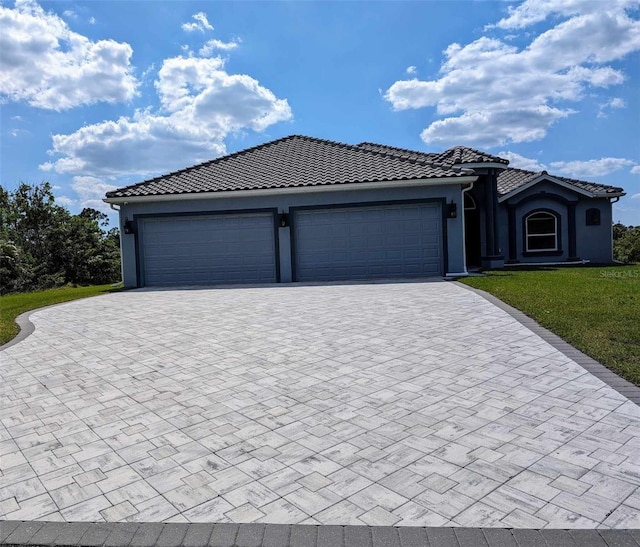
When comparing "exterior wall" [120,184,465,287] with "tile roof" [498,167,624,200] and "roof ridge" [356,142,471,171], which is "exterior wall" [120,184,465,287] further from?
"tile roof" [498,167,624,200]

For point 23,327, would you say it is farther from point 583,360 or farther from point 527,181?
point 527,181

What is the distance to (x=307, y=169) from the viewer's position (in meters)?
16.7

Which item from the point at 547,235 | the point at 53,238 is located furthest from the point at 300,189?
the point at 53,238

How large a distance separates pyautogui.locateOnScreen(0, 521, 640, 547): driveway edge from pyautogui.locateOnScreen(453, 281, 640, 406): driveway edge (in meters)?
2.27

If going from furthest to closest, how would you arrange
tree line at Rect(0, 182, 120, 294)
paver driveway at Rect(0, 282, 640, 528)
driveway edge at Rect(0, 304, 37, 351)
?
tree line at Rect(0, 182, 120, 294) < driveway edge at Rect(0, 304, 37, 351) < paver driveway at Rect(0, 282, 640, 528)

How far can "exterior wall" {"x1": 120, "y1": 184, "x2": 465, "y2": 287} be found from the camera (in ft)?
48.9

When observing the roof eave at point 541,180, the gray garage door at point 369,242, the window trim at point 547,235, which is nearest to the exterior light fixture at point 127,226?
the gray garage door at point 369,242

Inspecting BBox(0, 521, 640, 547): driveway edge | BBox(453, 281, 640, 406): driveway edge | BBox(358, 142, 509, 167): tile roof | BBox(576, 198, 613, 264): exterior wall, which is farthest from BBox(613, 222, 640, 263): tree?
BBox(0, 521, 640, 547): driveway edge

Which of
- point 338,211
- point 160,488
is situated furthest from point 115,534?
point 338,211

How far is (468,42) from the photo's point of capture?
13.9 m

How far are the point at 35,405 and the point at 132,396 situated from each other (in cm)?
88

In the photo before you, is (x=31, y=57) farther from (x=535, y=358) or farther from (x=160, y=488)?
(x=535, y=358)

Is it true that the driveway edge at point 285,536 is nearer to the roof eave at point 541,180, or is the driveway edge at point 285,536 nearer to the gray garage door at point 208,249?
the gray garage door at point 208,249

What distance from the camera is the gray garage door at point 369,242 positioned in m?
15.1
